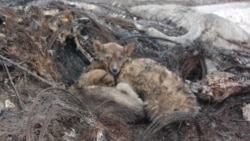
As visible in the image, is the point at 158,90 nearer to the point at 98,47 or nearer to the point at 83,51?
the point at 98,47

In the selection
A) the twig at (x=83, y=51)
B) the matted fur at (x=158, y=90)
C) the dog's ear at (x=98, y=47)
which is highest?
the dog's ear at (x=98, y=47)

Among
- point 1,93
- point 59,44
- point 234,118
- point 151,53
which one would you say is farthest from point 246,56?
point 1,93

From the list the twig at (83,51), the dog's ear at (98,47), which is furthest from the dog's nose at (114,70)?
the twig at (83,51)

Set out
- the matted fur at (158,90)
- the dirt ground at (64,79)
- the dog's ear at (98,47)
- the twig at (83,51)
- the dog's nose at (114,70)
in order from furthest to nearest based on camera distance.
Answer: the twig at (83,51) → the dog's ear at (98,47) → the dog's nose at (114,70) → the matted fur at (158,90) → the dirt ground at (64,79)

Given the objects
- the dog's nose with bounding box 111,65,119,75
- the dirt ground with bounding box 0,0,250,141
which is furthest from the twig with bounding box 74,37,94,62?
the dog's nose with bounding box 111,65,119,75

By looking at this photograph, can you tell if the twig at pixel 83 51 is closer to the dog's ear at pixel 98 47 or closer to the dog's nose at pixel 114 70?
the dog's ear at pixel 98 47

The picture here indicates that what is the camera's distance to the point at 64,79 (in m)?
6.73

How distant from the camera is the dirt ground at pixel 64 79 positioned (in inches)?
200

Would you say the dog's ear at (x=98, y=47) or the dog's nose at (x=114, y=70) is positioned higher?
the dog's ear at (x=98, y=47)

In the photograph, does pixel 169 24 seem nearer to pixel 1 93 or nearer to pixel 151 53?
pixel 151 53

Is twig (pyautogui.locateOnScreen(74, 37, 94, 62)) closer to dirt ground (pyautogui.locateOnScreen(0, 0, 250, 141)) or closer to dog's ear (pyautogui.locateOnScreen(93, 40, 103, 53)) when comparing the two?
dirt ground (pyautogui.locateOnScreen(0, 0, 250, 141))

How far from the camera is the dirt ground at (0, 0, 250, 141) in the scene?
5.08 meters

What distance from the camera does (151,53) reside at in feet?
26.1

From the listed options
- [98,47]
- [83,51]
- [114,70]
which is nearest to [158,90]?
[114,70]
